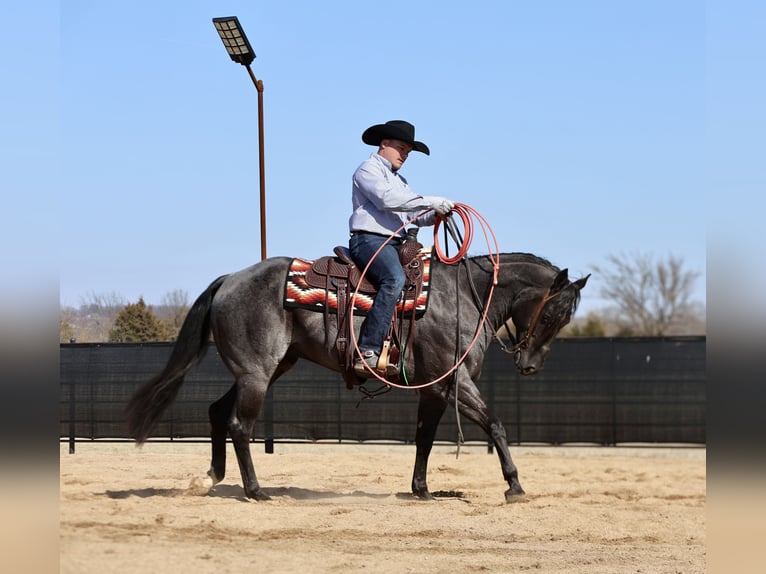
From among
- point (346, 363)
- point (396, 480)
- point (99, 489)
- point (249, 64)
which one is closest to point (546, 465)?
point (396, 480)

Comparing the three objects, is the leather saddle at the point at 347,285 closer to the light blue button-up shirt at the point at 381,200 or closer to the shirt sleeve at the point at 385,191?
the light blue button-up shirt at the point at 381,200

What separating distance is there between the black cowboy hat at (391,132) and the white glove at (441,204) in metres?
0.59

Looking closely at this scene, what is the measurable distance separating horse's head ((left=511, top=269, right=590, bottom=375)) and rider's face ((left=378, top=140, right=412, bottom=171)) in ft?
4.96

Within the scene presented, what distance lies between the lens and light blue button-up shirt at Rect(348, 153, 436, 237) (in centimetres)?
686

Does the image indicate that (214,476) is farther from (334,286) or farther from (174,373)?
(334,286)

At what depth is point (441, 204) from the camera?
6.93 metres

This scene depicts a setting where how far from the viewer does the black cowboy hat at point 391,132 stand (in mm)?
7164

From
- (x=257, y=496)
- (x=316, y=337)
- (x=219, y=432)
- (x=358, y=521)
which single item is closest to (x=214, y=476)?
(x=219, y=432)

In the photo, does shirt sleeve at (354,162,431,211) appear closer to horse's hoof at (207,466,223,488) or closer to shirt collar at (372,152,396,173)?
shirt collar at (372,152,396,173)

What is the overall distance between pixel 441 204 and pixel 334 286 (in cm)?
101

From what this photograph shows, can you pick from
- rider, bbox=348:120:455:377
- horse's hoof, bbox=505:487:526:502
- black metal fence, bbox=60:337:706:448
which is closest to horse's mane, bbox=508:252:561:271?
rider, bbox=348:120:455:377

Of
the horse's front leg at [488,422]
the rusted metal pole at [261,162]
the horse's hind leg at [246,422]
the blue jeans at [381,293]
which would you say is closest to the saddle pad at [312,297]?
the blue jeans at [381,293]
